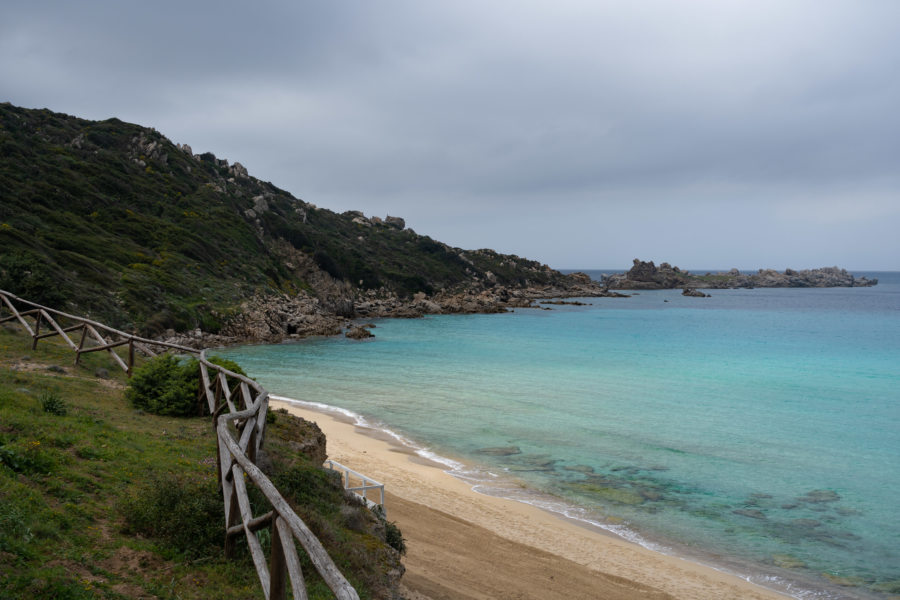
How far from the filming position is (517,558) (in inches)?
467

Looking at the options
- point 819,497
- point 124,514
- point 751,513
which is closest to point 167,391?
point 124,514

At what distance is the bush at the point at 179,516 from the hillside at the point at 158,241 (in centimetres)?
2419

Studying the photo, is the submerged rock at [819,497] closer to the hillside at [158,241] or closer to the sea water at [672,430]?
the sea water at [672,430]

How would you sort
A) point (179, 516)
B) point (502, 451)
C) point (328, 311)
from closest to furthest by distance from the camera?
1. point (179, 516)
2. point (502, 451)
3. point (328, 311)

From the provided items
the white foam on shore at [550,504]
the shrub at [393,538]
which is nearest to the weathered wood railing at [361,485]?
the shrub at [393,538]

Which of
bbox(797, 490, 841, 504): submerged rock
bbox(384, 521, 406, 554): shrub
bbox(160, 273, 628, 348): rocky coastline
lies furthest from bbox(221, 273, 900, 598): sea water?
bbox(384, 521, 406, 554): shrub

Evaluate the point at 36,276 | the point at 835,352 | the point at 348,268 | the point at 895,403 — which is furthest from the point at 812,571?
the point at 348,268

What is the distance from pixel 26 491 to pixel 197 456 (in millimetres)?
3101

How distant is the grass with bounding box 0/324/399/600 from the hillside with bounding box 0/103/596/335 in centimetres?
2111

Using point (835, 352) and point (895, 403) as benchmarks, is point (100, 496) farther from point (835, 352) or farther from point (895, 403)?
point (835, 352)

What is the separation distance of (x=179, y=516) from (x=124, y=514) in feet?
2.72

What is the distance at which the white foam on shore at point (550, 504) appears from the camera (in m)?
11.5

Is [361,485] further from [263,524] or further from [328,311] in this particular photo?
[328,311]

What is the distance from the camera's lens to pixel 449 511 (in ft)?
47.2
